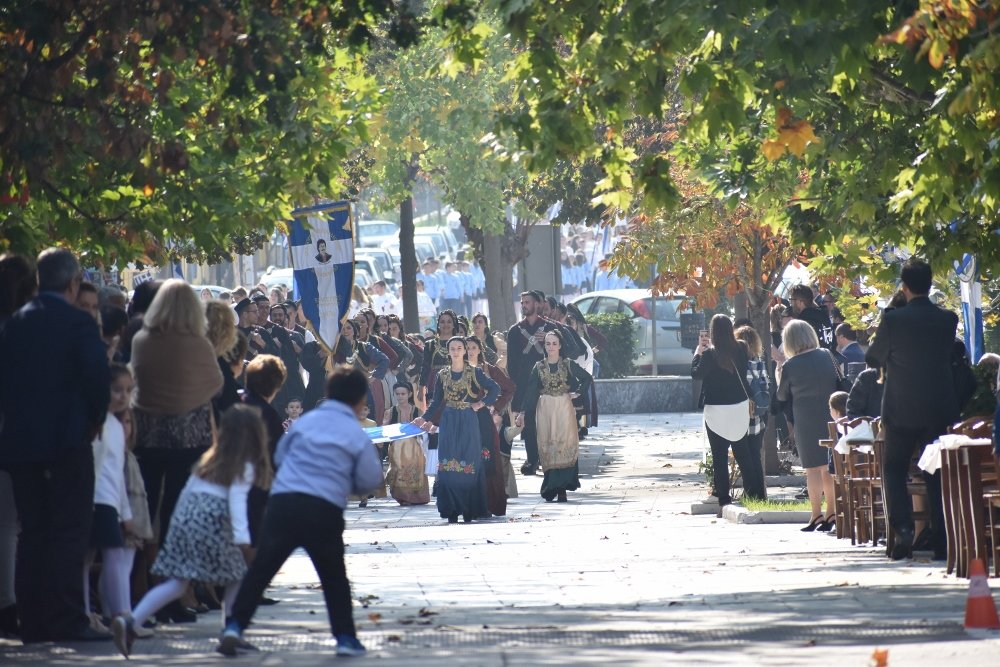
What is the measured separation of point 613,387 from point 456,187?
4356 millimetres

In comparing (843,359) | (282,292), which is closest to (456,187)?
(282,292)

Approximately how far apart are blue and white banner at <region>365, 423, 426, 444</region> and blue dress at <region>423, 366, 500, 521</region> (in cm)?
29

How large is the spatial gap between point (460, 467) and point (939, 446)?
7.73 metres

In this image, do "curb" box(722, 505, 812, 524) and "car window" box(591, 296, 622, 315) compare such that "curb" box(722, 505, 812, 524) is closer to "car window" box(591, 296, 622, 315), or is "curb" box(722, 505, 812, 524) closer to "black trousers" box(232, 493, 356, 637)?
"black trousers" box(232, 493, 356, 637)

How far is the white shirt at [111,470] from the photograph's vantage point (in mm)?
10211

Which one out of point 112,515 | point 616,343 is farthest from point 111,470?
point 616,343

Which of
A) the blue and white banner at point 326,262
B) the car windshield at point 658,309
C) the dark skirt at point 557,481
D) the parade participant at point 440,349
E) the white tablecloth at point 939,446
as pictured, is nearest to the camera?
the white tablecloth at point 939,446

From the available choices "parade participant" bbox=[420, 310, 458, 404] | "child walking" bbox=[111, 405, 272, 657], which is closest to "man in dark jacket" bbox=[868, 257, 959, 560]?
"child walking" bbox=[111, 405, 272, 657]

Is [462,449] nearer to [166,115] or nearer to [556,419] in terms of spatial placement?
[556,419]

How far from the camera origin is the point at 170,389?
10.8 meters

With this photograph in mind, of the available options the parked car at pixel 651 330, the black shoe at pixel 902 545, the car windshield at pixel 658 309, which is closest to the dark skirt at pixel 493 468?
the black shoe at pixel 902 545

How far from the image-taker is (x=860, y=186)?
14672mm

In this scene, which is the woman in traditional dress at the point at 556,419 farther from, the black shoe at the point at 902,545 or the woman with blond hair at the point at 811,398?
A: the black shoe at the point at 902,545

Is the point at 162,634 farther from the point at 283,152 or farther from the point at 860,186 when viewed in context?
the point at 860,186
